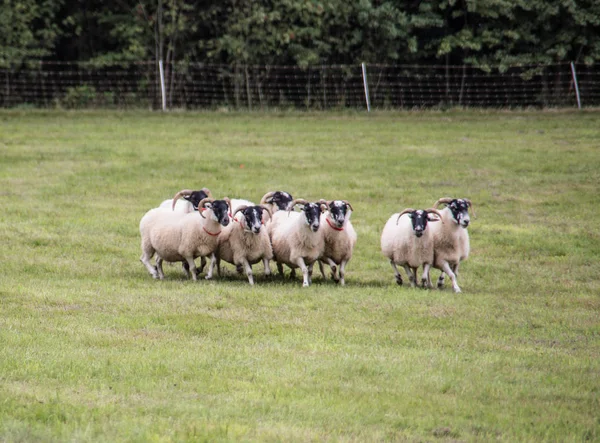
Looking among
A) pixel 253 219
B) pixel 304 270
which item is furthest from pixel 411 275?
pixel 253 219

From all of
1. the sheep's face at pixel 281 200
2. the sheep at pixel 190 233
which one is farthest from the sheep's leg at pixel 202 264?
the sheep's face at pixel 281 200

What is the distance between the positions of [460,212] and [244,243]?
124 inches

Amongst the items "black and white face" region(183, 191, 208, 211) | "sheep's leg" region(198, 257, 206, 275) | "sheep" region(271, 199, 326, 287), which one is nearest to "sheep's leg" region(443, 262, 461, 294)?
"sheep" region(271, 199, 326, 287)

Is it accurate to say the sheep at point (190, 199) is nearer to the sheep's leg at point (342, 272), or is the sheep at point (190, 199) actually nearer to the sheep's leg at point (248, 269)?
the sheep's leg at point (248, 269)

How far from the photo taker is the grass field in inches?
302

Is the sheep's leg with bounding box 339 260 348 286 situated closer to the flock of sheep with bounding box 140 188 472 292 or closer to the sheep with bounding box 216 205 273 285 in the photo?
the flock of sheep with bounding box 140 188 472 292

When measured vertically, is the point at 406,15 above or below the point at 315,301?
above

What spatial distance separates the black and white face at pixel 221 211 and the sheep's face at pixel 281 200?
75.0 inches

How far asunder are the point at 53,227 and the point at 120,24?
19623mm

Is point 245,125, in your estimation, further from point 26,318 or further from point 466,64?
point 26,318

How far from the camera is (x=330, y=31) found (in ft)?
119

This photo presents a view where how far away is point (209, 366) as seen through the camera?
9055 mm

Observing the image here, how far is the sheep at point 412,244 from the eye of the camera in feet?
47.0

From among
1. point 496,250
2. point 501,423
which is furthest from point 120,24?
point 501,423
